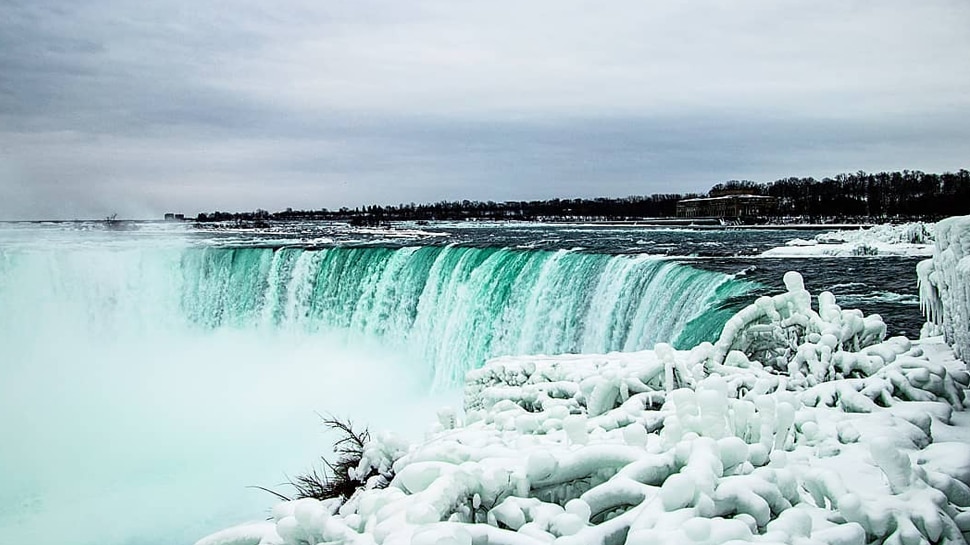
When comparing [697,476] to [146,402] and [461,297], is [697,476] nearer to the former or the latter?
[461,297]

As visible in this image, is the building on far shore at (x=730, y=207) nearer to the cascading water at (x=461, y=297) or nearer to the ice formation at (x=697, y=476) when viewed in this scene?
the cascading water at (x=461, y=297)

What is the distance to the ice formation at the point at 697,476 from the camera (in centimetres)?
251

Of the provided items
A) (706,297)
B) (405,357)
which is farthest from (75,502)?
(706,297)

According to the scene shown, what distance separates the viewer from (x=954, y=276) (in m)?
4.32

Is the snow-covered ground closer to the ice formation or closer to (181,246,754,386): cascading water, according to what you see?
(181,246,754,386): cascading water

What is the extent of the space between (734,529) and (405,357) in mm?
17743

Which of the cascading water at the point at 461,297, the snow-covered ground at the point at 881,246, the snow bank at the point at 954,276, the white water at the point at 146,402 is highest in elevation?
the snow bank at the point at 954,276

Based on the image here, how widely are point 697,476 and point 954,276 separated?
109 inches

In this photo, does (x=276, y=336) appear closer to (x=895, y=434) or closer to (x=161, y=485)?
(x=161, y=485)

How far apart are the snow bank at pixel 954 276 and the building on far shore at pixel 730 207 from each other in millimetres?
63660

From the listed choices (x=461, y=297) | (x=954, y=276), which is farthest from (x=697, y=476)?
(x=461, y=297)

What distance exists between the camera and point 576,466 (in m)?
2.97

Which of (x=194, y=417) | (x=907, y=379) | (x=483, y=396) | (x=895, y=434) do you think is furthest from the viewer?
(x=194, y=417)

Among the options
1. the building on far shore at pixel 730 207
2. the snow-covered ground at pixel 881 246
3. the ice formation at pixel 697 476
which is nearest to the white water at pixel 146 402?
the ice formation at pixel 697 476
